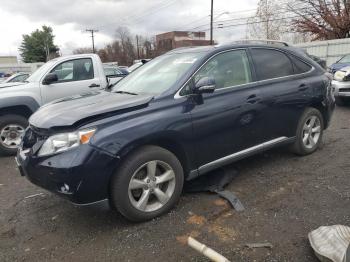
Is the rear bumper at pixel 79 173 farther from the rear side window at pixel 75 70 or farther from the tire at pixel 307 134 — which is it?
the rear side window at pixel 75 70

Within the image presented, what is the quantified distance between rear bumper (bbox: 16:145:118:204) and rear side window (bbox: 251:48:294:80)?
7.78 feet

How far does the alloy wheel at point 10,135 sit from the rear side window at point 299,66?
4.78 metres

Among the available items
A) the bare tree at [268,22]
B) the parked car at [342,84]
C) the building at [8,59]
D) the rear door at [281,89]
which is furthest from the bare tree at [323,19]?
the building at [8,59]

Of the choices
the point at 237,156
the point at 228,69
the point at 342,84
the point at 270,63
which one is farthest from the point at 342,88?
the point at 237,156

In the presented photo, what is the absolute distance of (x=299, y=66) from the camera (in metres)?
5.02

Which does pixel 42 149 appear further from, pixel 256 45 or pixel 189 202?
pixel 256 45

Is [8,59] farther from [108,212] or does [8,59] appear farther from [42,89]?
[108,212]

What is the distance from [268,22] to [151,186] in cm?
3526

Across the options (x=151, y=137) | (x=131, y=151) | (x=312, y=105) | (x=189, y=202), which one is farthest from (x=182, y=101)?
(x=312, y=105)

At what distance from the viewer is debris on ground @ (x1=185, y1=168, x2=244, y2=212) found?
3.88 meters

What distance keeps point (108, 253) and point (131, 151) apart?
92cm

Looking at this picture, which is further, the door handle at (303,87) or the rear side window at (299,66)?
the rear side window at (299,66)

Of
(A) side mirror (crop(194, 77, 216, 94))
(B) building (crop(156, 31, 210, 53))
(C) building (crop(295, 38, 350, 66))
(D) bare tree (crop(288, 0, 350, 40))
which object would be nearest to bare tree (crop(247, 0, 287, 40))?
(D) bare tree (crop(288, 0, 350, 40))

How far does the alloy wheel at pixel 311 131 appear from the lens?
5.13 metres
